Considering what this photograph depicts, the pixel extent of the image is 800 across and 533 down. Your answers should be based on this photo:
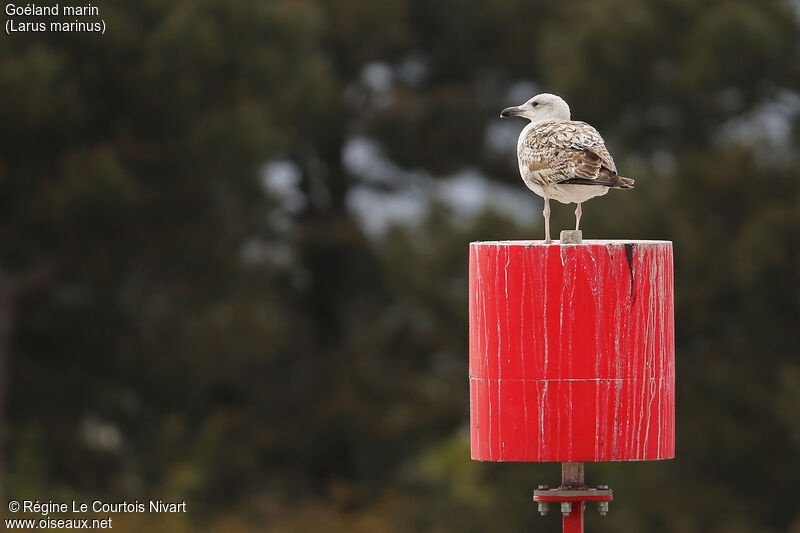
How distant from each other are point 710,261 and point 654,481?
1890 mm

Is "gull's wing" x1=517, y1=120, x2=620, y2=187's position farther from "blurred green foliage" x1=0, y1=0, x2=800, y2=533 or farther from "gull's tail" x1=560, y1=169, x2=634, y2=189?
"blurred green foliage" x1=0, y1=0, x2=800, y2=533

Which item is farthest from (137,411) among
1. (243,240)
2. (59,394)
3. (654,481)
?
(654,481)

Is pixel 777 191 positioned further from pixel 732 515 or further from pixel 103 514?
pixel 103 514

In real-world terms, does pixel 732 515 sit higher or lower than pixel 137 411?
lower

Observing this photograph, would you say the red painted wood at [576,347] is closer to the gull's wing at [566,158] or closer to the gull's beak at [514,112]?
the gull's wing at [566,158]

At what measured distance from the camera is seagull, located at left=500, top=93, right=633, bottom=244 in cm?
489

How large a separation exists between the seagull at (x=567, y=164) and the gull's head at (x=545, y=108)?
19 cm

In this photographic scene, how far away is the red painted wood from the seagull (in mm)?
219

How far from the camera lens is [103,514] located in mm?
11484

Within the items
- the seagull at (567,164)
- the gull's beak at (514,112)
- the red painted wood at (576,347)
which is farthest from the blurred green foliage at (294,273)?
the red painted wood at (576,347)

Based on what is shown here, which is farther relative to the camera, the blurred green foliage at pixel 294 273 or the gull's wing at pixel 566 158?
the blurred green foliage at pixel 294 273

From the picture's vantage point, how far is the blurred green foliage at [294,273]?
12484 millimetres

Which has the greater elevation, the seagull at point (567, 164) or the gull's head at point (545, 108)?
the gull's head at point (545, 108)

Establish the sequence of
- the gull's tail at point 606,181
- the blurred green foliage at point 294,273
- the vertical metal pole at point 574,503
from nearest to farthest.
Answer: the vertical metal pole at point 574,503, the gull's tail at point 606,181, the blurred green foliage at point 294,273
